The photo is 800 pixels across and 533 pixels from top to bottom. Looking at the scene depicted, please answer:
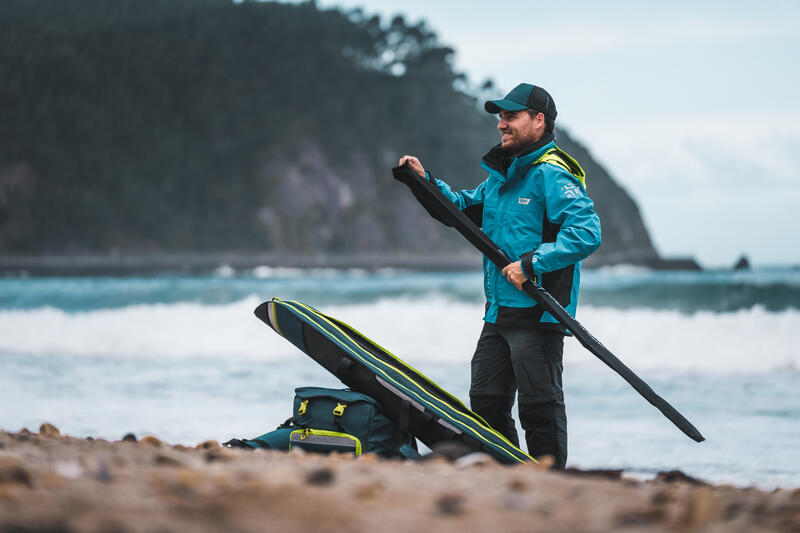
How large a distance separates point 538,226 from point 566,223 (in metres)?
0.17

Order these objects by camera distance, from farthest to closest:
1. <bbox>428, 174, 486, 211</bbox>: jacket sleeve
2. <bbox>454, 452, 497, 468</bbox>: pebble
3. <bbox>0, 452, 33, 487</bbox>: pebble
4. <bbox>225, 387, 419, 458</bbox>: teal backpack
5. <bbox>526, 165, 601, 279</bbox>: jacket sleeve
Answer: <bbox>428, 174, 486, 211</bbox>: jacket sleeve, <bbox>225, 387, 419, 458</bbox>: teal backpack, <bbox>526, 165, 601, 279</bbox>: jacket sleeve, <bbox>454, 452, 497, 468</bbox>: pebble, <bbox>0, 452, 33, 487</bbox>: pebble

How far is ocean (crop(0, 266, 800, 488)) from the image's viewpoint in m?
5.07

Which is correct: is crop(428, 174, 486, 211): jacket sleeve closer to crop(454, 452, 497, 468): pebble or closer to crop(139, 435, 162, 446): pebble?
crop(454, 452, 497, 468): pebble

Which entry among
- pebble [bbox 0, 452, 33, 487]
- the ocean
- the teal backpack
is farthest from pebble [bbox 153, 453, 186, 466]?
the ocean

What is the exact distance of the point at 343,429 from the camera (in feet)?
9.86

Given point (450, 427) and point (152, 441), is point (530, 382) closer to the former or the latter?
point (450, 427)

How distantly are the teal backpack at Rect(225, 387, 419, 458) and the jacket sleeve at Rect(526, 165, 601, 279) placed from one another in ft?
2.73

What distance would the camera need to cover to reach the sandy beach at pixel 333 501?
1506 millimetres

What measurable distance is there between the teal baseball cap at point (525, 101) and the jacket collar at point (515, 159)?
115mm

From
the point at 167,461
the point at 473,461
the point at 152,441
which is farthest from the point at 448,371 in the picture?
the point at 167,461

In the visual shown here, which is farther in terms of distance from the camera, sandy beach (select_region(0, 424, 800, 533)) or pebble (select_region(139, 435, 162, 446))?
pebble (select_region(139, 435, 162, 446))

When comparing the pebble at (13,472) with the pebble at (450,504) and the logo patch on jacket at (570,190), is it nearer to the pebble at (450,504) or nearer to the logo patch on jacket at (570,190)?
the pebble at (450,504)

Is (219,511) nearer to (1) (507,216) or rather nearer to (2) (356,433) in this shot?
(2) (356,433)

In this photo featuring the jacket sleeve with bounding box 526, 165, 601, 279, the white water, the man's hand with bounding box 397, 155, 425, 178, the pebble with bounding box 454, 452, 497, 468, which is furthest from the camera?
the white water
